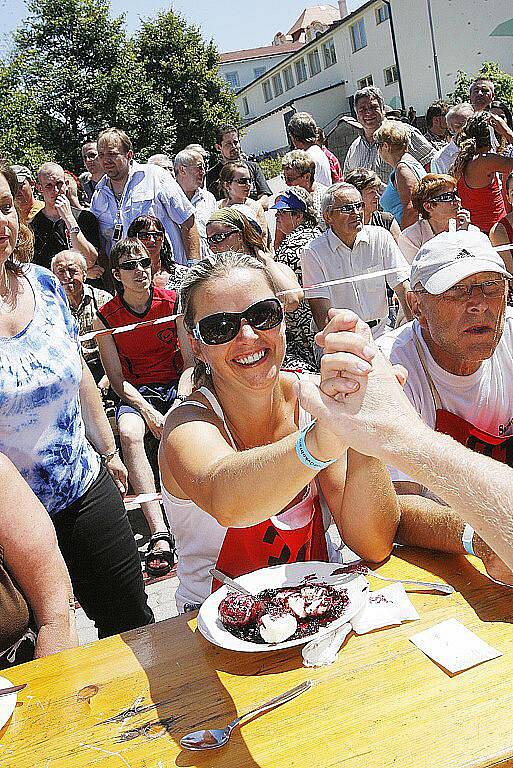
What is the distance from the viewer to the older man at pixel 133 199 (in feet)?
20.6

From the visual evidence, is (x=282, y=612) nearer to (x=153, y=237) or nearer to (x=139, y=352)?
(x=139, y=352)

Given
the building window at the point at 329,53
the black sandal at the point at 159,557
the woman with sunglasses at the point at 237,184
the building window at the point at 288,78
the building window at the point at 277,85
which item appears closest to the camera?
the black sandal at the point at 159,557

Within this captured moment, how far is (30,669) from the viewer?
1.78m

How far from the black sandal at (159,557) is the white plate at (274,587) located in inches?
96.4

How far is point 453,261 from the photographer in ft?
8.40

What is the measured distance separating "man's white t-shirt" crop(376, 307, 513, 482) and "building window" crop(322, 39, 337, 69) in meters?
53.3

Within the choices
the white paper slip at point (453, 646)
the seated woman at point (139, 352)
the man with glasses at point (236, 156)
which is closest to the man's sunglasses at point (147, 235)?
the seated woman at point (139, 352)

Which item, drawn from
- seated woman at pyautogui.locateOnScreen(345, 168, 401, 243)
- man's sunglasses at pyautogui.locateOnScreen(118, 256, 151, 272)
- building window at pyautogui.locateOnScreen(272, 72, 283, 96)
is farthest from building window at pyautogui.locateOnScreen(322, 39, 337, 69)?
man's sunglasses at pyautogui.locateOnScreen(118, 256, 151, 272)

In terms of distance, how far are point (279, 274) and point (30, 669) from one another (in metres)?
3.86

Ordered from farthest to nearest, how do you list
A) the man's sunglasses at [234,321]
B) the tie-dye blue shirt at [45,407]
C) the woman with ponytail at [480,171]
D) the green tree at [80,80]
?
the green tree at [80,80] < the woman with ponytail at [480,171] < the tie-dye blue shirt at [45,407] < the man's sunglasses at [234,321]

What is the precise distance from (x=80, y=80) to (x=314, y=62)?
2089cm

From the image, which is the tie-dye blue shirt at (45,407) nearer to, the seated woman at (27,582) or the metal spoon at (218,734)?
the seated woman at (27,582)

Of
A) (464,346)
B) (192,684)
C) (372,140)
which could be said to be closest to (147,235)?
(372,140)

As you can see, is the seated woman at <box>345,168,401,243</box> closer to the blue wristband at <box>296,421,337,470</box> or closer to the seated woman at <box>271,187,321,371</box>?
the seated woman at <box>271,187,321,371</box>
